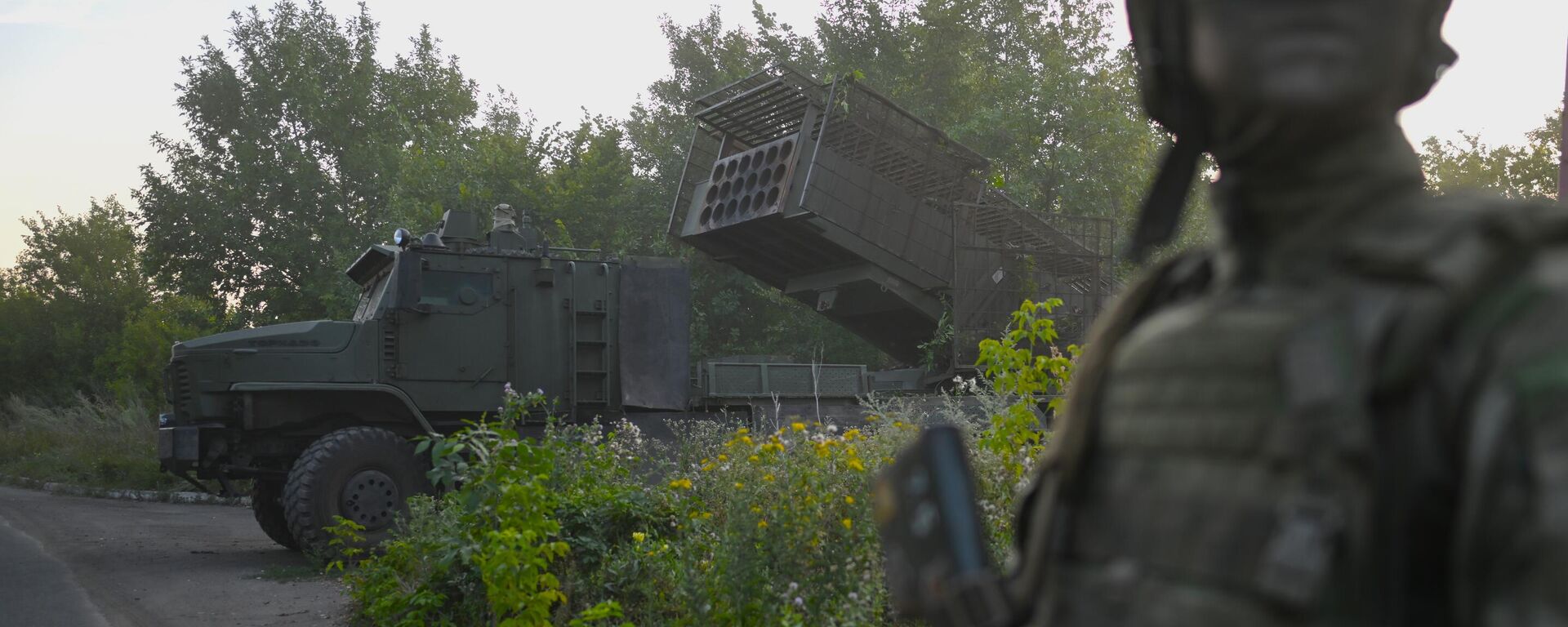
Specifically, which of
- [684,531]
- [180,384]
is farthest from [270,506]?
[684,531]

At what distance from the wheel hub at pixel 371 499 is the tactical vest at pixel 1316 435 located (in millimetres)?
8684

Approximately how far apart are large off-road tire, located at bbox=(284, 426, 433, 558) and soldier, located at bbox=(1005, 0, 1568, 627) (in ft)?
27.4

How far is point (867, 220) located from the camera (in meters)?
11.3

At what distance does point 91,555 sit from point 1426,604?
35.6 ft

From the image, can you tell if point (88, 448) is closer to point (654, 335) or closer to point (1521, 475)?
point (654, 335)

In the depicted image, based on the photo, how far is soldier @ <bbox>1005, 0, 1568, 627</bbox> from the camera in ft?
2.56

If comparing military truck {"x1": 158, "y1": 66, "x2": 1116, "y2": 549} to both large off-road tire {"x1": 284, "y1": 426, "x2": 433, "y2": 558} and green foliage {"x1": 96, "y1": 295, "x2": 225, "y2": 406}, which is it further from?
green foliage {"x1": 96, "y1": 295, "x2": 225, "y2": 406}

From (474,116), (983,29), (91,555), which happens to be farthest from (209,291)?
(91,555)

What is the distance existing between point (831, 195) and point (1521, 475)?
1023 centimetres

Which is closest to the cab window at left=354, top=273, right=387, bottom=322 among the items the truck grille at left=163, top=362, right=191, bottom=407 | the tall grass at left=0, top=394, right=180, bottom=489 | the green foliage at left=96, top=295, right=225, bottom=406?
the truck grille at left=163, top=362, right=191, bottom=407

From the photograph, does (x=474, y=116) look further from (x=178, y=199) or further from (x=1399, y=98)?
(x=1399, y=98)

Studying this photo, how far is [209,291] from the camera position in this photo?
2764 centimetres

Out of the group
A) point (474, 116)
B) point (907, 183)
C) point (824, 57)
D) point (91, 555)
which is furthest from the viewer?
point (474, 116)

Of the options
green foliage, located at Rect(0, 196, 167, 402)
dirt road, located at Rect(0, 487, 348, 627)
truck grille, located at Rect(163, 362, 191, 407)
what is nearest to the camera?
dirt road, located at Rect(0, 487, 348, 627)
